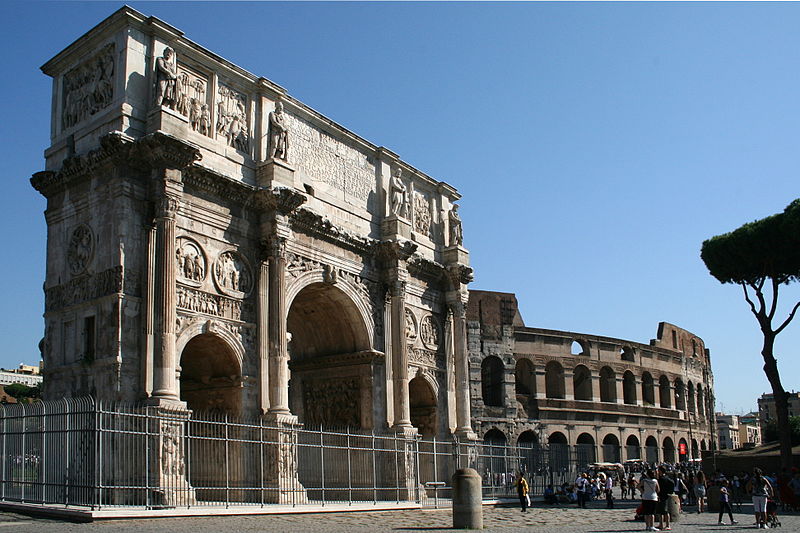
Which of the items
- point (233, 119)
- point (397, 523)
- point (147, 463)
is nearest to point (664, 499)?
point (397, 523)

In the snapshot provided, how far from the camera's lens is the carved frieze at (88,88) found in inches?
677

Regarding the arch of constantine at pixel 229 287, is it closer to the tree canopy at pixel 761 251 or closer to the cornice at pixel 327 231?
the cornice at pixel 327 231

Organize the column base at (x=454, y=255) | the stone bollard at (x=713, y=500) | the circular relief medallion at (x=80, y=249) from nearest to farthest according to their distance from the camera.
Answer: the circular relief medallion at (x=80, y=249), the stone bollard at (x=713, y=500), the column base at (x=454, y=255)

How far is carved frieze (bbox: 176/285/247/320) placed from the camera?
16.9m

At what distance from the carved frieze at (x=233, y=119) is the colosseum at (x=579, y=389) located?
17.4 m

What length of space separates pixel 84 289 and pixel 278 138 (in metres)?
5.77

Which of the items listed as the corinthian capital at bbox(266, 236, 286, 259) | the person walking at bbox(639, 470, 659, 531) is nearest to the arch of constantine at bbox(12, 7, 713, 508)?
the corinthian capital at bbox(266, 236, 286, 259)

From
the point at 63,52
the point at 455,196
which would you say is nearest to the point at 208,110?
the point at 63,52

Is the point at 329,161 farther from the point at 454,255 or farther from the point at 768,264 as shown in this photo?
the point at 768,264

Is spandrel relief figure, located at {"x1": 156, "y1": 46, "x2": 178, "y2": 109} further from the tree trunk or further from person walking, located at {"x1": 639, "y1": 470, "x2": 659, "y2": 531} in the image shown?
the tree trunk

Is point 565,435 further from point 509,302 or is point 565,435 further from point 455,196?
point 455,196

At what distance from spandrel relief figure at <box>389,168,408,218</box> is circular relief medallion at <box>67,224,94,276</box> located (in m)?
9.27

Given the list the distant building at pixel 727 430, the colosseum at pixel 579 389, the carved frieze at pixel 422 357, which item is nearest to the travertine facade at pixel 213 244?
the carved frieze at pixel 422 357

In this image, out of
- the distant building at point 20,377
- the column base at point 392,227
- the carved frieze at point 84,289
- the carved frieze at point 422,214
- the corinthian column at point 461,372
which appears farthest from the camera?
the distant building at point 20,377
